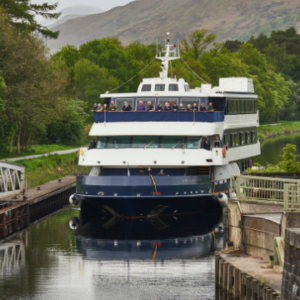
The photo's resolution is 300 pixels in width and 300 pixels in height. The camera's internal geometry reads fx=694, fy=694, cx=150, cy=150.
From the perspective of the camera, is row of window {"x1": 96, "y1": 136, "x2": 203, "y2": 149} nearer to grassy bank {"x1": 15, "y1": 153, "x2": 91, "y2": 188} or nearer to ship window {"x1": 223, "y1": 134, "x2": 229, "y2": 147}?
ship window {"x1": 223, "y1": 134, "x2": 229, "y2": 147}

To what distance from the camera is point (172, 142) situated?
37906 mm

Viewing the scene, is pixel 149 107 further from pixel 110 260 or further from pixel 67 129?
pixel 67 129

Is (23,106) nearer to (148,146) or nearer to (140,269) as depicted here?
(148,146)

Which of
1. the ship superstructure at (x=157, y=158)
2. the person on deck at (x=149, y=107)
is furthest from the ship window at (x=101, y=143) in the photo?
the person on deck at (x=149, y=107)

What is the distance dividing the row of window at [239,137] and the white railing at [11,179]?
12065 millimetres

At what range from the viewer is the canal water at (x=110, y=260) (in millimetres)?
24031

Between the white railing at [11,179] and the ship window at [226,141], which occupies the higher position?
the ship window at [226,141]

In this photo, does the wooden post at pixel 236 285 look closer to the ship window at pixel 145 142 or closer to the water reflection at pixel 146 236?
the water reflection at pixel 146 236

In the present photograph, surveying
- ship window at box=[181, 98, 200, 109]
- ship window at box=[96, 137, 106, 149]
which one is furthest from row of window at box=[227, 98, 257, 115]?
ship window at box=[96, 137, 106, 149]

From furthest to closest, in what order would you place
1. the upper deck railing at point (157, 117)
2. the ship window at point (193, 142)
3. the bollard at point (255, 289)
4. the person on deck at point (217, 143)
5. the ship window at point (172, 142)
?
the person on deck at point (217, 143)
the upper deck railing at point (157, 117)
the ship window at point (193, 142)
the ship window at point (172, 142)
the bollard at point (255, 289)

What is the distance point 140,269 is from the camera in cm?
2752

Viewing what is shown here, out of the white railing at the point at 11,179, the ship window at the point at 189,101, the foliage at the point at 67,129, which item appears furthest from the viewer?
the foliage at the point at 67,129

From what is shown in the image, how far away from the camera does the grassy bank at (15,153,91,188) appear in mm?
51438

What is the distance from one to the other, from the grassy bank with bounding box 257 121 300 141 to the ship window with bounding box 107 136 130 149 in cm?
7379
